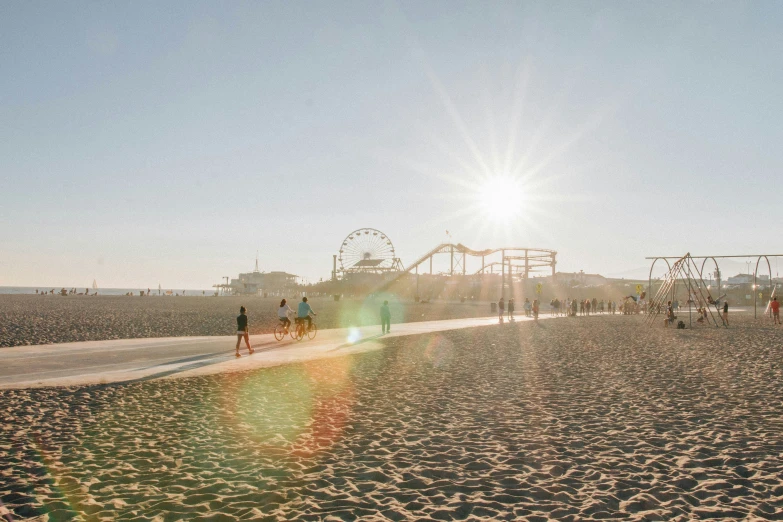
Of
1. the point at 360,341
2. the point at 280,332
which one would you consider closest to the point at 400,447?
the point at 360,341

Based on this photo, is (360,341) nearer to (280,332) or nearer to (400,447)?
(280,332)

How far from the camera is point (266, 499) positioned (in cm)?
537

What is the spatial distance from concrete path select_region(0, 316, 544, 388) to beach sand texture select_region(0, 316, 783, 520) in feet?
4.25

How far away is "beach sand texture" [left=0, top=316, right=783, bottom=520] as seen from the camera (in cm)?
524

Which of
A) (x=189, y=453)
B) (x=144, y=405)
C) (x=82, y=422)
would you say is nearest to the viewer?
(x=189, y=453)

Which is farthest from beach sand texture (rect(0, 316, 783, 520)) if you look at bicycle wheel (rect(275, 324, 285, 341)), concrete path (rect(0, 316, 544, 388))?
bicycle wheel (rect(275, 324, 285, 341))

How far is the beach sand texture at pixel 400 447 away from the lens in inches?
206

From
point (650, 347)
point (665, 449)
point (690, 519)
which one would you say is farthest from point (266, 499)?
point (650, 347)

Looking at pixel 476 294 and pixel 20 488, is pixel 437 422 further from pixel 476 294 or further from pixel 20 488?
pixel 476 294

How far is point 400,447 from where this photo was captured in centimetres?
721

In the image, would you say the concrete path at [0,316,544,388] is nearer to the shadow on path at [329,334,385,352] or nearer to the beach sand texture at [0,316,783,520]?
the shadow on path at [329,334,385,352]

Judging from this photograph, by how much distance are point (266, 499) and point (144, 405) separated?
525 cm

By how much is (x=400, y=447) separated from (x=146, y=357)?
A: 11165mm

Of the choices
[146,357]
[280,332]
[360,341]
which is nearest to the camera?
[146,357]
